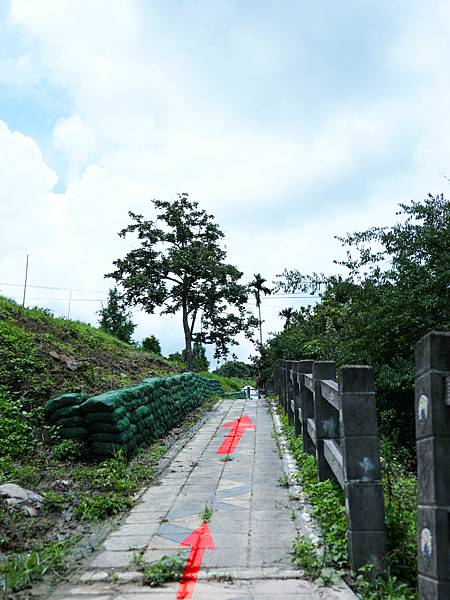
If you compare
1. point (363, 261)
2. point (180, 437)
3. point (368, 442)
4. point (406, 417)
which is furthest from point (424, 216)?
point (368, 442)

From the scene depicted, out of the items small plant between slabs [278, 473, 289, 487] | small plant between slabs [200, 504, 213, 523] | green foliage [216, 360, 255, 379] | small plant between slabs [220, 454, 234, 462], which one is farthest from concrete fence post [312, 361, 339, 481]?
green foliage [216, 360, 255, 379]

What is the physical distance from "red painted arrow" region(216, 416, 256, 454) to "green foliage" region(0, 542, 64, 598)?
4.01 m

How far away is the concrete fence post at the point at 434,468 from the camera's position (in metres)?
2.09

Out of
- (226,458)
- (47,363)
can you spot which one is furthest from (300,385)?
(47,363)

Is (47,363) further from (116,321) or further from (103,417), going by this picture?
(116,321)

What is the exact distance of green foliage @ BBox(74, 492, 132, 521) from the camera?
4.38 metres

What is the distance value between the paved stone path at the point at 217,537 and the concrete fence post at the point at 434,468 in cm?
84

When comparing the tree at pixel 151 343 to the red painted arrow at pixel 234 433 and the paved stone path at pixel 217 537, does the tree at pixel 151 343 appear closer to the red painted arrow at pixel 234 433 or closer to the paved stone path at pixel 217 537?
the red painted arrow at pixel 234 433

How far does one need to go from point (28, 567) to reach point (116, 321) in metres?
27.6

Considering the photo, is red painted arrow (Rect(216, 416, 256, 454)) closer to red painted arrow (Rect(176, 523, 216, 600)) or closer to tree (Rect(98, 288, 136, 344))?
red painted arrow (Rect(176, 523, 216, 600))

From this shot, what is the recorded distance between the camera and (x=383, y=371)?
7410mm

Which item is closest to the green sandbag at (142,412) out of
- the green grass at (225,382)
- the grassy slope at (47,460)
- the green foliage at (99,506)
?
the grassy slope at (47,460)

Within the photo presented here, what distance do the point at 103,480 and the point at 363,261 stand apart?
548 centimetres

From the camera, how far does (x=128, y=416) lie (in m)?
6.61
